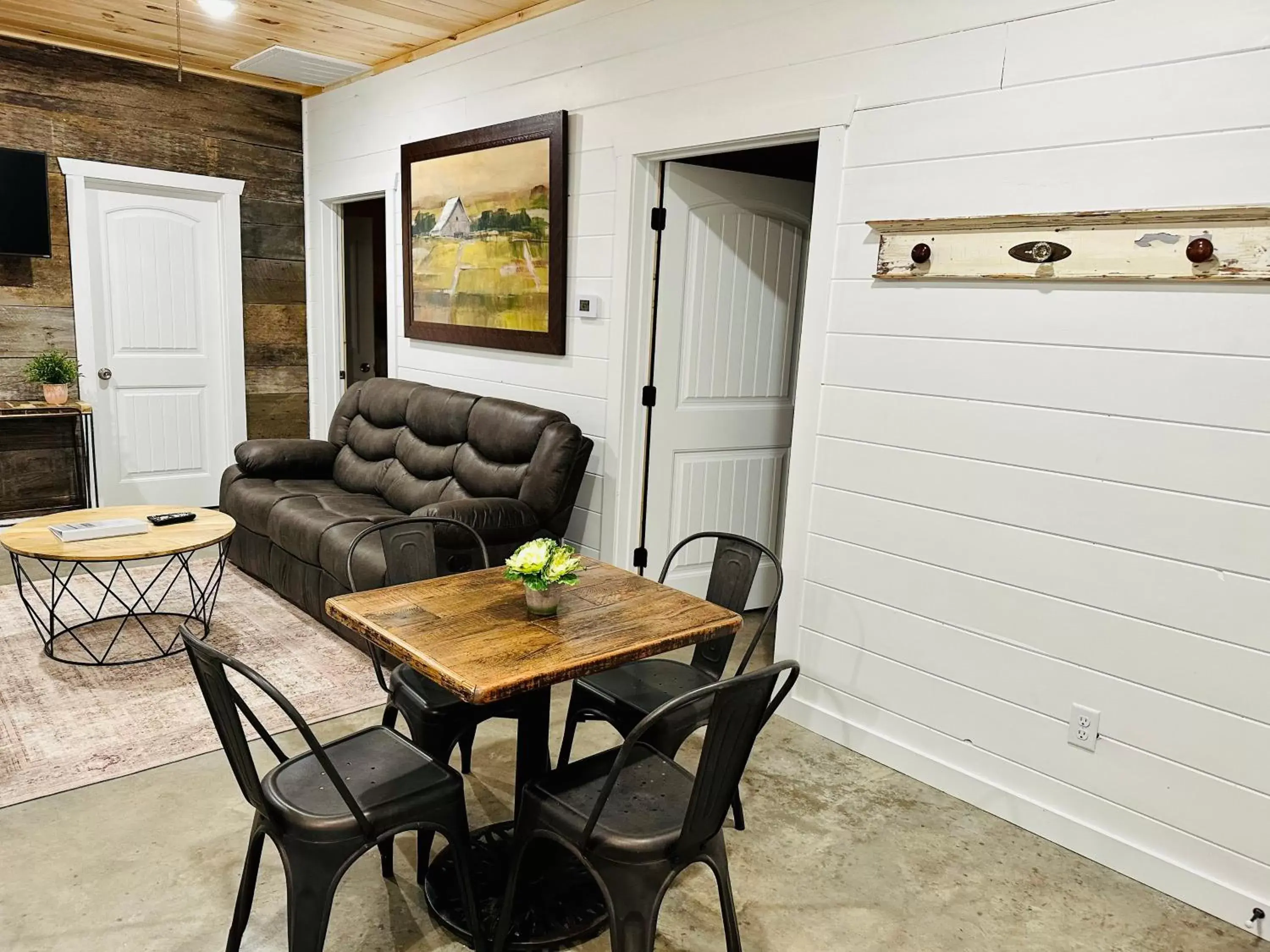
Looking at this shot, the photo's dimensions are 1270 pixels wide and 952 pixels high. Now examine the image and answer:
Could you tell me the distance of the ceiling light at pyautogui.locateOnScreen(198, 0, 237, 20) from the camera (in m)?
4.08

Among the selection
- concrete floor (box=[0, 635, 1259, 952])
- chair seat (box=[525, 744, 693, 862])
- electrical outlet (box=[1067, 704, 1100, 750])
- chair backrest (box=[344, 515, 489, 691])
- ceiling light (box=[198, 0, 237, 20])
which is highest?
ceiling light (box=[198, 0, 237, 20])

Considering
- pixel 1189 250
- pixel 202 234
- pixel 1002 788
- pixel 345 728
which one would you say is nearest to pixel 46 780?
pixel 345 728

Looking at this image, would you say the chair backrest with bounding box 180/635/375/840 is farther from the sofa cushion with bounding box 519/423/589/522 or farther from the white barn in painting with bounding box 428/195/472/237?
the white barn in painting with bounding box 428/195/472/237

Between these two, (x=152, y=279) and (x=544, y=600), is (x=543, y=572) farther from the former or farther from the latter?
(x=152, y=279)

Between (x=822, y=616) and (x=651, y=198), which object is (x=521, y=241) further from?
(x=822, y=616)

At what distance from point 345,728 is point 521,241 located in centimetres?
236

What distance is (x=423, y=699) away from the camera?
2301mm

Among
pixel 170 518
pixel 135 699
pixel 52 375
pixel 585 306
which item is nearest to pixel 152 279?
pixel 52 375

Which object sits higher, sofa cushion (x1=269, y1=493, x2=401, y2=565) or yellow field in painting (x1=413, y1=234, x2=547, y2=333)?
yellow field in painting (x1=413, y1=234, x2=547, y2=333)

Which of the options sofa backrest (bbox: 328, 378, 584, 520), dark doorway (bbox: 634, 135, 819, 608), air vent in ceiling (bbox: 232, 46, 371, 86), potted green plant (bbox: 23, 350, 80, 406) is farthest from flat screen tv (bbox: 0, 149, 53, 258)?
dark doorway (bbox: 634, 135, 819, 608)

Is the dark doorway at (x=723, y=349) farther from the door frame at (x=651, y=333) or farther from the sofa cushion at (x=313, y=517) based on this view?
the sofa cushion at (x=313, y=517)

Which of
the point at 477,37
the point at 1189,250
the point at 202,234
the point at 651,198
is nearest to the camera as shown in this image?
the point at 1189,250

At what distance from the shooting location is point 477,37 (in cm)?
450

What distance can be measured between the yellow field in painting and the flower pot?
2280mm
